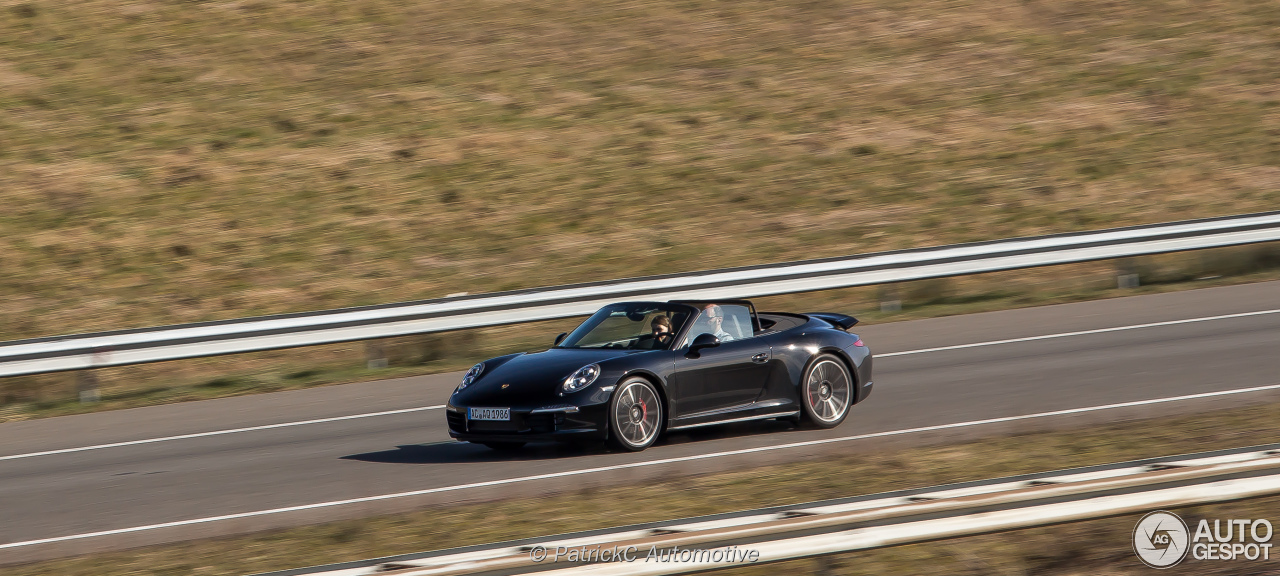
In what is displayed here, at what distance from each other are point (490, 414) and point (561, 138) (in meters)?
15.5

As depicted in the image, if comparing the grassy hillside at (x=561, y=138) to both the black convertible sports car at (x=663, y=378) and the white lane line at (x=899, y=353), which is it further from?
the black convertible sports car at (x=663, y=378)

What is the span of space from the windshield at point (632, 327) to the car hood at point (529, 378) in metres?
0.23

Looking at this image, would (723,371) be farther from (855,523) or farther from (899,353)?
(855,523)

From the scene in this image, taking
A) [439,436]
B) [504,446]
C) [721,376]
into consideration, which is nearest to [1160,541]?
[721,376]

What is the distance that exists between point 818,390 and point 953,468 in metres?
2.30

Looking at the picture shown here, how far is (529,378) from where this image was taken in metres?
10.6

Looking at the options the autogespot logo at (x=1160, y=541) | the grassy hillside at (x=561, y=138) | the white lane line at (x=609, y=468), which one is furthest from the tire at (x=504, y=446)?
the grassy hillside at (x=561, y=138)

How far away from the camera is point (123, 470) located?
11.1 metres

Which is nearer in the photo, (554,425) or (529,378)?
(554,425)

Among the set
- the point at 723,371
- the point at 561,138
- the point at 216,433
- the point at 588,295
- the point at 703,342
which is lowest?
the point at 216,433

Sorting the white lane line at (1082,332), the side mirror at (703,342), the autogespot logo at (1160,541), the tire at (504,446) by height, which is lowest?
the white lane line at (1082,332)

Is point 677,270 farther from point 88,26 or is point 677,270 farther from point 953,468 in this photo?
point 88,26

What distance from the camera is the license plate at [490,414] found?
34.1 ft

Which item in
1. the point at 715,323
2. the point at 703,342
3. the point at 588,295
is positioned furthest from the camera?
the point at 588,295
